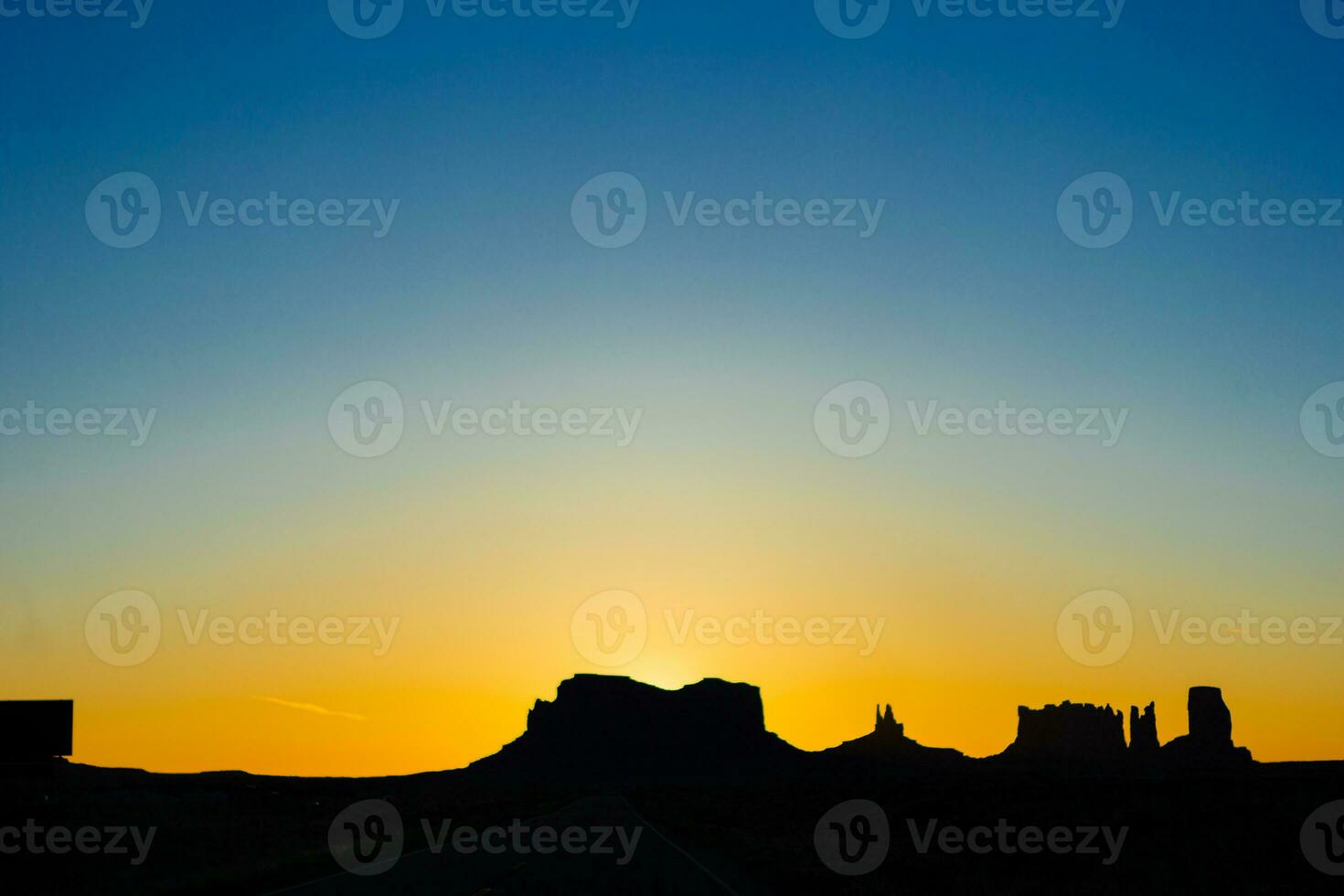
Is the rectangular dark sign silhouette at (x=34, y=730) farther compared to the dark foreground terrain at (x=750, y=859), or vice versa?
the rectangular dark sign silhouette at (x=34, y=730)

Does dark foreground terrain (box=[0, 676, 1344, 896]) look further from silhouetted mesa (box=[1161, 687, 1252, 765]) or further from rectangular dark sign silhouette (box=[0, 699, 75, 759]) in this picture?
silhouetted mesa (box=[1161, 687, 1252, 765])

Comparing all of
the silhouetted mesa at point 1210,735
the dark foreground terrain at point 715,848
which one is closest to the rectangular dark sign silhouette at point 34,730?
the dark foreground terrain at point 715,848

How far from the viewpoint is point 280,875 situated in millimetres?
25203

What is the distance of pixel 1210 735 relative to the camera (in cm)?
18550

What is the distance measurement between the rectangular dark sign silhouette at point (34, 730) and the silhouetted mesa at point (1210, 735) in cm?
17634

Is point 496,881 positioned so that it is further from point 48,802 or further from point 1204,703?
point 1204,703

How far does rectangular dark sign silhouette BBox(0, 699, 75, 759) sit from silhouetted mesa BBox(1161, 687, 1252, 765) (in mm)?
176342

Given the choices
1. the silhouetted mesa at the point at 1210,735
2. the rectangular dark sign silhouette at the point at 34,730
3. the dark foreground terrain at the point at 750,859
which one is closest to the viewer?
the dark foreground terrain at the point at 750,859

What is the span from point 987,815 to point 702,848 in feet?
59.7

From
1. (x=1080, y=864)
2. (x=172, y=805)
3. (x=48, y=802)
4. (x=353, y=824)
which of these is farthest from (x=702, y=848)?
(x=172, y=805)

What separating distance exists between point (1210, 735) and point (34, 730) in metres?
178

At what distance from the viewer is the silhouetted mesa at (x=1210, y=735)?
606ft

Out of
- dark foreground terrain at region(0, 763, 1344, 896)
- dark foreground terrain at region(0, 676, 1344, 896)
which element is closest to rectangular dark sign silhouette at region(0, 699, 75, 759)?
dark foreground terrain at region(0, 676, 1344, 896)

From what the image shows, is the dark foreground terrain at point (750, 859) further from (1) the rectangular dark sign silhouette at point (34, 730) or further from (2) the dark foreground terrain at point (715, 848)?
(1) the rectangular dark sign silhouette at point (34, 730)
